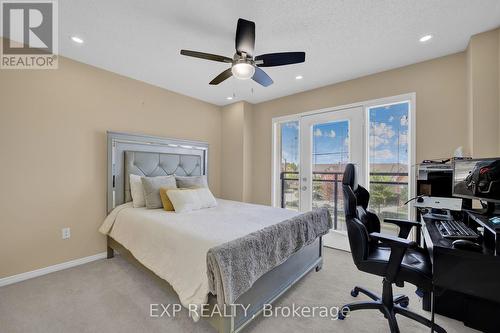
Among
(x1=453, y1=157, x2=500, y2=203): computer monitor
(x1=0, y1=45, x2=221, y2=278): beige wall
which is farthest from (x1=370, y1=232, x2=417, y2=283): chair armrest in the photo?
(x1=0, y1=45, x2=221, y2=278): beige wall

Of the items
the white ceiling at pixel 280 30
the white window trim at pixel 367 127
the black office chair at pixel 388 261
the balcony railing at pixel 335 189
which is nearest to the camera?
the black office chair at pixel 388 261

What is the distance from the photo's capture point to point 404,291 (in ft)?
7.14

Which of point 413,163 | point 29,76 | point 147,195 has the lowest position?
point 147,195

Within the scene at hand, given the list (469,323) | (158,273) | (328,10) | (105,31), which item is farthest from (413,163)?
A: (105,31)

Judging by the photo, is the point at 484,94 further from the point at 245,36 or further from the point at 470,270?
A: the point at 245,36

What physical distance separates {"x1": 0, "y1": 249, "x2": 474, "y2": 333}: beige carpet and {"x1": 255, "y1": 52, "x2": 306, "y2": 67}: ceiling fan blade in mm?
2260

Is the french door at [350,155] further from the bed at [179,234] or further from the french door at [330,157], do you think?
the bed at [179,234]

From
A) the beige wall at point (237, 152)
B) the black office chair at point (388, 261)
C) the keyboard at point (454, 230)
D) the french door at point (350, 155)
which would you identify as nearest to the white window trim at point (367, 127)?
the french door at point (350, 155)

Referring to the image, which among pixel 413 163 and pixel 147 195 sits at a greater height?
pixel 413 163

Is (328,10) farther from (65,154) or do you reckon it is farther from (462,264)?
(65,154)

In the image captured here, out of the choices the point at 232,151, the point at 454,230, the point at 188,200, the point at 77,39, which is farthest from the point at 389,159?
the point at 77,39

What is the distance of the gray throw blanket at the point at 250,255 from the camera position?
136 cm

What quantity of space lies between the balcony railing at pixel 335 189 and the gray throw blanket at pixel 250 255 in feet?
4.85

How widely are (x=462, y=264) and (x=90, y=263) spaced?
3.74 meters
